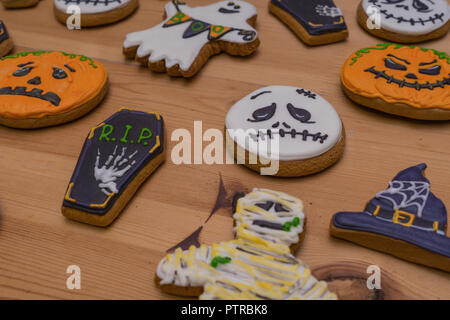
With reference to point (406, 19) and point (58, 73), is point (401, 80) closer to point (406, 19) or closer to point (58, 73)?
point (406, 19)

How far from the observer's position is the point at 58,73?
4.23ft

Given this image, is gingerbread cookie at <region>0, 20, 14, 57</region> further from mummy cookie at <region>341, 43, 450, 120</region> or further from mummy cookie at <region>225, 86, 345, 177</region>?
mummy cookie at <region>341, 43, 450, 120</region>

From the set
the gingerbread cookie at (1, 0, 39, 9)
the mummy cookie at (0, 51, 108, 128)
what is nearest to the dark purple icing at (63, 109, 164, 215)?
the mummy cookie at (0, 51, 108, 128)

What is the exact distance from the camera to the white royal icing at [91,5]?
5.00ft

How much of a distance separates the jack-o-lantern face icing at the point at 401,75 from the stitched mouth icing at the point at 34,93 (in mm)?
850

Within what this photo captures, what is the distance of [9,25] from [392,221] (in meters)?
1.51

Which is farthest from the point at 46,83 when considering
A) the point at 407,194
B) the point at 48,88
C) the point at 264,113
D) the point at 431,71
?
the point at 431,71

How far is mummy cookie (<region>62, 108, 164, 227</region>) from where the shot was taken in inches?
38.9

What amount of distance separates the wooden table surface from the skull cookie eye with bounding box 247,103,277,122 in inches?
5.1

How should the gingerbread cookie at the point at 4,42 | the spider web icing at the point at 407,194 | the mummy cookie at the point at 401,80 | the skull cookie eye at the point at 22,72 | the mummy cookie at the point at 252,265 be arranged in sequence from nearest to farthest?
the mummy cookie at the point at 252,265 < the spider web icing at the point at 407,194 < the mummy cookie at the point at 401,80 < the skull cookie eye at the point at 22,72 < the gingerbread cookie at the point at 4,42

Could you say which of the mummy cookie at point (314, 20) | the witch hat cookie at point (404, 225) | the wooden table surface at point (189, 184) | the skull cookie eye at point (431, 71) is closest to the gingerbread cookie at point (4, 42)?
the wooden table surface at point (189, 184)

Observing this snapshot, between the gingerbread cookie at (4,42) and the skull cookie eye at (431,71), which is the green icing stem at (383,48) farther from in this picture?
the gingerbread cookie at (4,42)

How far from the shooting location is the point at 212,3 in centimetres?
164

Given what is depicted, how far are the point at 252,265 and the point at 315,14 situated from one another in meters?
0.99
